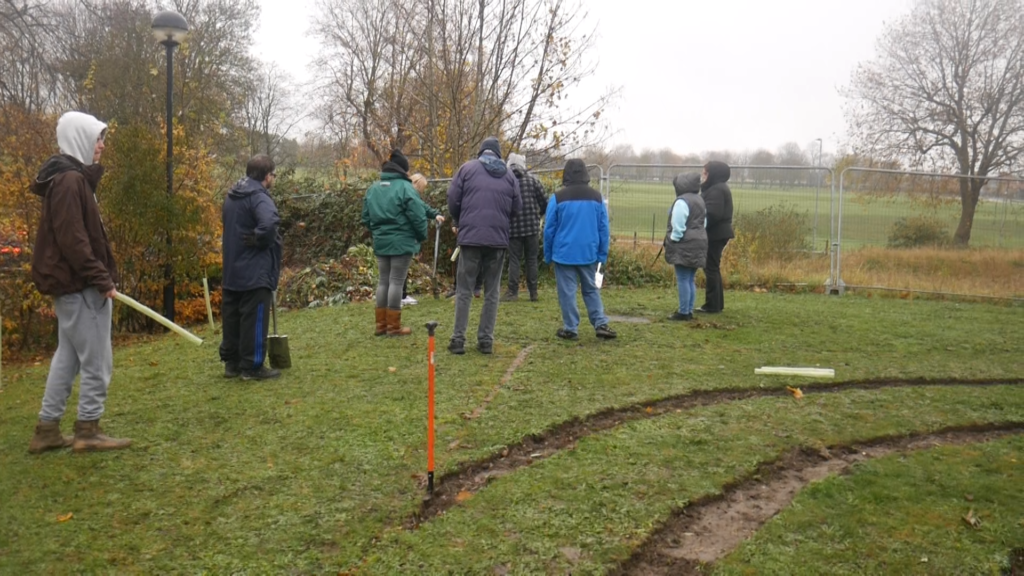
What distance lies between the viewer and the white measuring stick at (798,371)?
692 cm

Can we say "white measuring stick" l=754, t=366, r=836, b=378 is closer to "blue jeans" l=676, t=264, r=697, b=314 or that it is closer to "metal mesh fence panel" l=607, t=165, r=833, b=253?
"blue jeans" l=676, t=264, r=697, b=314

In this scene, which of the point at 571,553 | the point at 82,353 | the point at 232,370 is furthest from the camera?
the point at 232,370

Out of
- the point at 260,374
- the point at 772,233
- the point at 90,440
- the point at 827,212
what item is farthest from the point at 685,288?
the point at 90,440

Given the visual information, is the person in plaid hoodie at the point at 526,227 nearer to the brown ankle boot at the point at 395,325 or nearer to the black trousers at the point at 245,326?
the brown ankle boot at the point at 395,325

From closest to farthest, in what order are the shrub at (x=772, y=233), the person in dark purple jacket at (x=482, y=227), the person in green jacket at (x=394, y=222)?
the person in dark purple jacket at (x=482, y=227) → the person in green jacket at (x=394, y=222) → the shrub at (x=772, y=233)

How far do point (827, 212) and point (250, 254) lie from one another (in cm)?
1011

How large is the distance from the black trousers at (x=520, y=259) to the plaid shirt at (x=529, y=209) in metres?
0.09

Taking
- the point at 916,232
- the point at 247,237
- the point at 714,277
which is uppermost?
the point at 916,232

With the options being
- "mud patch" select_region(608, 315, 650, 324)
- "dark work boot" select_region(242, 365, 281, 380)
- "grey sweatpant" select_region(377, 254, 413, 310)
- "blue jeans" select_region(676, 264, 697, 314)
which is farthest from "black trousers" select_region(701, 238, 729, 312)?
"dark work boot" select_region(242, 365, 281, 380)

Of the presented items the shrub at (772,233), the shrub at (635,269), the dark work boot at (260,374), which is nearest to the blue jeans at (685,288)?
the shrub at (635,269)

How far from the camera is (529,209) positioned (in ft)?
35.9

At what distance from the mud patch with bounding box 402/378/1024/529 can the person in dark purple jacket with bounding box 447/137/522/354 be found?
2111 mm

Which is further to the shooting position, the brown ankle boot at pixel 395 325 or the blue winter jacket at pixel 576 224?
the brown ankle boot at pixel 395 325

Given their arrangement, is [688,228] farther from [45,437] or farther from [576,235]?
[45,437]
